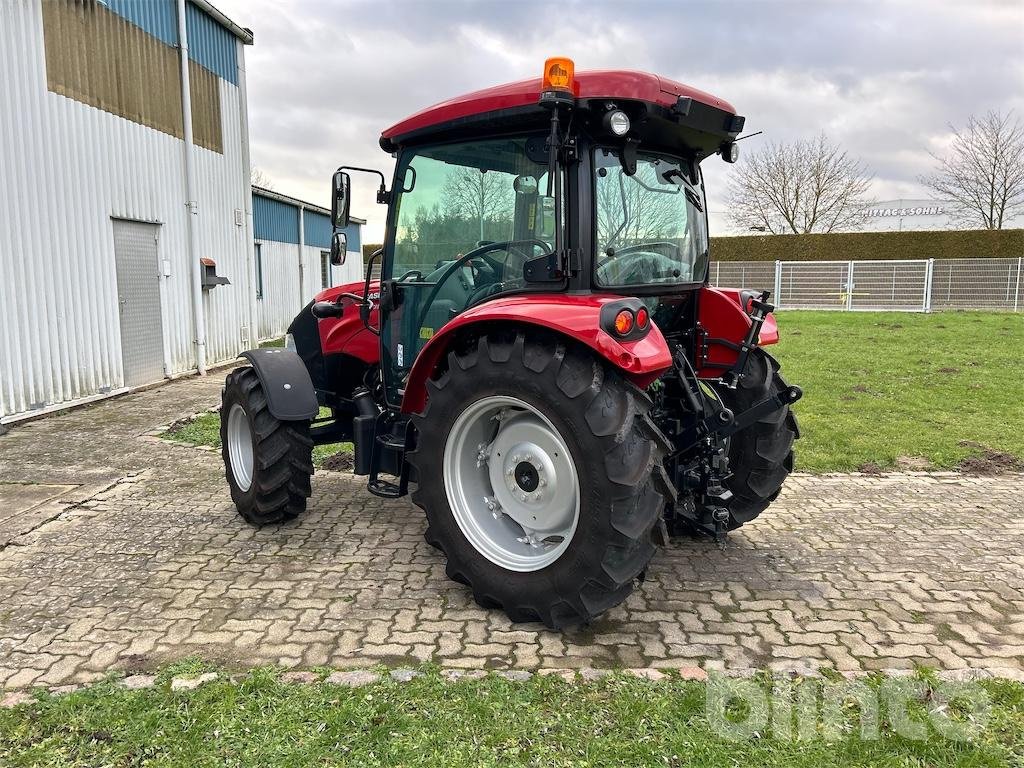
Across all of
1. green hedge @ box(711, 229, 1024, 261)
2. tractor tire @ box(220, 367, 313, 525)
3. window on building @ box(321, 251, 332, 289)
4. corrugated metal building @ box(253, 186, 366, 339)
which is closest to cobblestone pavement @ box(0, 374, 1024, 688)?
tractor tire @ box(220, 367, 313, 525)

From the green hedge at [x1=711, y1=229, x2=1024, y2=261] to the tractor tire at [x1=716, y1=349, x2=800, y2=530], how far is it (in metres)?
25.0

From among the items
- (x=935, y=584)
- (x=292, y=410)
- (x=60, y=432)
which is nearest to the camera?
(x=935, y=584)

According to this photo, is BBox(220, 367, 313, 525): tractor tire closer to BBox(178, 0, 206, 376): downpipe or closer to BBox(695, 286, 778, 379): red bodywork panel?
BBox(695, 286, 778, 379): red bodywork panel

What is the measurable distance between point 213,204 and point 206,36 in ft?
8.37

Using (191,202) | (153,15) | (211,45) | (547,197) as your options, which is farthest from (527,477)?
(211,45)

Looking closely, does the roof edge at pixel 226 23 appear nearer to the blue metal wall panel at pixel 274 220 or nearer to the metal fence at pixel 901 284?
the blue metal wall panel at pixel 274 220

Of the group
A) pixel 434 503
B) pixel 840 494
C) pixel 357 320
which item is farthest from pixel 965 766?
pixel 357 320

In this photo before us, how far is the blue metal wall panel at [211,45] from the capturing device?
36.3 ft

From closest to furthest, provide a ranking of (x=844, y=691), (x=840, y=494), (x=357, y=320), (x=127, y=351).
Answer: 1. (x=844, y=691)
2. (x=357, y=320)
3. (x=840, y=494)
4. (x=127, y=351)

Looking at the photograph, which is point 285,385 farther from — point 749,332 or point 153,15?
point 153,15

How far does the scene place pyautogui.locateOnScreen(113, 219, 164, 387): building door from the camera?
371 inches

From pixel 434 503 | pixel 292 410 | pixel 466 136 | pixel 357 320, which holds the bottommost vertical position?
pixel 434 503

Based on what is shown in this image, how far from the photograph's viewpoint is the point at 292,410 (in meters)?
4.39

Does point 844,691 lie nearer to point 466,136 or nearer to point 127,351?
point 466,136
